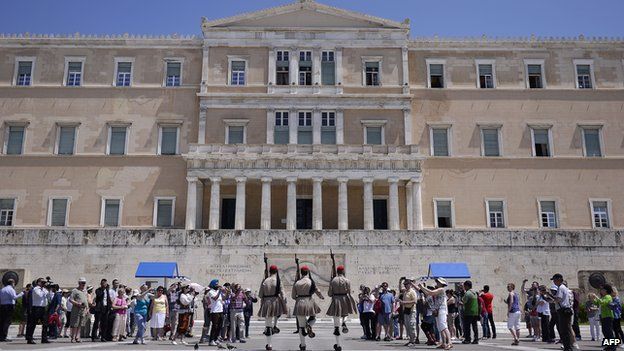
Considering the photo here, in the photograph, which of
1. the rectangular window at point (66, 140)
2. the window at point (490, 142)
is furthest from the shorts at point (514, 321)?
the rectangular window at point (66, 140)

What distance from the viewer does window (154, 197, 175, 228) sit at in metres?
41.2

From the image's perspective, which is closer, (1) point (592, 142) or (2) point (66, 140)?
(2) point (66, 140)

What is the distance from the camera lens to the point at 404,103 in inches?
1667

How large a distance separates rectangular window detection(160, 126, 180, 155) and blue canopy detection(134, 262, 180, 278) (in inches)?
652

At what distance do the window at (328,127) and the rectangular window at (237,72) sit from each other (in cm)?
640

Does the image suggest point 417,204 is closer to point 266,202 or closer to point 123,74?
point 266,202

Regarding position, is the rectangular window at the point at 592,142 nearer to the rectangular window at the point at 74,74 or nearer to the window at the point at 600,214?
the window at the point at 600,214

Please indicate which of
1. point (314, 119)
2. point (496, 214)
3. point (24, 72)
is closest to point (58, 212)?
point (24, 72)

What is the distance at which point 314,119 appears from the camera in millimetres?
41906

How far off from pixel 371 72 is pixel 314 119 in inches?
218

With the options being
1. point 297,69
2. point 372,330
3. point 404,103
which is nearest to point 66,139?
point 297,69

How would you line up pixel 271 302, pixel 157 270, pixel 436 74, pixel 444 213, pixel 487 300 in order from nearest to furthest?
pixel 271 302, pixel 487 300, pixel 157 270, pixel 444 213, pixel 436 74

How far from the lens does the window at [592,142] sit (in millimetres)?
42812

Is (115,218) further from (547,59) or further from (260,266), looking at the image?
(547,59)
